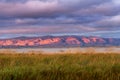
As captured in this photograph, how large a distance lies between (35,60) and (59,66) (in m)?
3.21

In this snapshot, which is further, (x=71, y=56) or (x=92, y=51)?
(x=92, y=51)

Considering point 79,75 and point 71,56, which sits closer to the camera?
point 79,75

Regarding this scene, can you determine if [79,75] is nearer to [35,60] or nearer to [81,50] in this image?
[35,60]

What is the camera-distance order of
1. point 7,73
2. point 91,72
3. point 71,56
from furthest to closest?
point 71,56
point 91,72
point 7,73

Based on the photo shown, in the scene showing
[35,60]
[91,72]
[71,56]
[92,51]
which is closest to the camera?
[91,72]

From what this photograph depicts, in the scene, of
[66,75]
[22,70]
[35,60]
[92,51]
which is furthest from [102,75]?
[92,51]

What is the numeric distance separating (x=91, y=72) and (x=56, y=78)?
4.13ft

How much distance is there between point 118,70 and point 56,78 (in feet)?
7.66

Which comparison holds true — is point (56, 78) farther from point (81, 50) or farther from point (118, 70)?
point (81, 50)

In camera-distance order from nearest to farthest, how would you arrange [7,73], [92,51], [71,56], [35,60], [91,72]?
[7,73] < [91,72] < [35,60] < [71,56] < [92,51]

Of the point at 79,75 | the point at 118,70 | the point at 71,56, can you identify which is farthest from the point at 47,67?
the point at 71,56

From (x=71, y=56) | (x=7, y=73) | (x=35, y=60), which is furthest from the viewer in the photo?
(x=71, y=56)

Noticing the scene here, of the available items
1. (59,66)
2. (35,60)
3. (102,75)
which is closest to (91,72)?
(102,75)

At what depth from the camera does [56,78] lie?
37.2 feet
